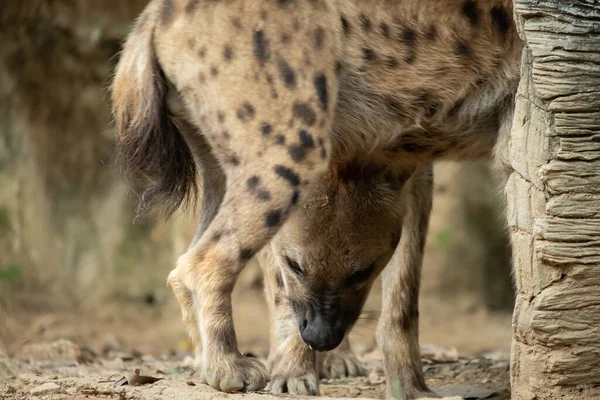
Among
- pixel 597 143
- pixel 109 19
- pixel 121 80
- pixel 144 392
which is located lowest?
pixel 144 392

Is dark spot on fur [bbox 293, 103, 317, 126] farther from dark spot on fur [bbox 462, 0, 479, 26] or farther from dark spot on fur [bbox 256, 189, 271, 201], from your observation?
dark spot on fur [bbox 462, 0, 479, 26]

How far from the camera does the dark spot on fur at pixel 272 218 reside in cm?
456

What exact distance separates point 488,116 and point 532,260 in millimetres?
1121

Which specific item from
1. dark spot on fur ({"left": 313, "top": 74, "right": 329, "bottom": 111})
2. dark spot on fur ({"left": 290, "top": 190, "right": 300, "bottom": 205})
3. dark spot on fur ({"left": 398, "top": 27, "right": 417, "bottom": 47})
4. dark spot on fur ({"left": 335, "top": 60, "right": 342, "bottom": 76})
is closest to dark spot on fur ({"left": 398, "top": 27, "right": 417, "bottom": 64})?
dark spot on fur ({"left": 398, "top": 27, "right": 417, "bottom": 47})

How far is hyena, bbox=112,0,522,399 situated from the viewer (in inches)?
180

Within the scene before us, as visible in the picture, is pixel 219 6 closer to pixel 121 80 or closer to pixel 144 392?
pixel 121 80

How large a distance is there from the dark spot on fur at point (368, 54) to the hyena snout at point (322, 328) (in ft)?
4.38

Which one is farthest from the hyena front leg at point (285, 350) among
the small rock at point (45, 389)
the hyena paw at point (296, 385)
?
the small rock at point (45, 389)

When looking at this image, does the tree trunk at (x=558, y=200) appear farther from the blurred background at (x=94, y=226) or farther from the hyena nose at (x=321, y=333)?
the blurred background at (x=94, y=226)

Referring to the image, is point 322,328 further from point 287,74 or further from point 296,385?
point 287,74

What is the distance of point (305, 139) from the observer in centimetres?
454

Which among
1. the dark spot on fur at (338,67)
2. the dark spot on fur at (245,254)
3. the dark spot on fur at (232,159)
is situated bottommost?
the dark spot on fur at (245,254)

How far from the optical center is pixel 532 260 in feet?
13.8

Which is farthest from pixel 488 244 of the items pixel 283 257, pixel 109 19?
pixel 283 257
